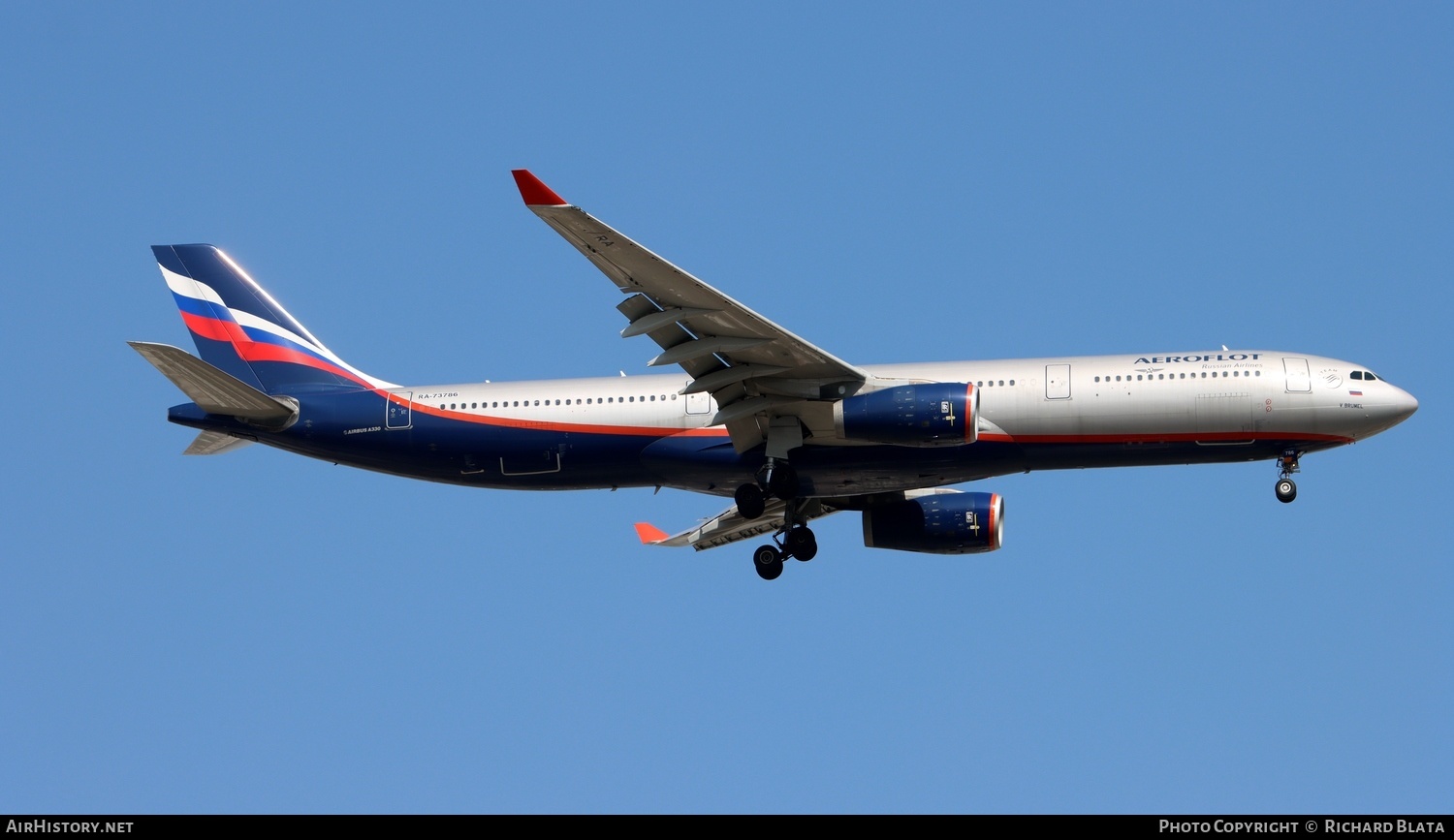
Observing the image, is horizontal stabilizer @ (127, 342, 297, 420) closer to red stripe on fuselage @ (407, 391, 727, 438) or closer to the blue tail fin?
the blue tail fin

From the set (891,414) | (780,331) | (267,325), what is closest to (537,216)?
(780,331)

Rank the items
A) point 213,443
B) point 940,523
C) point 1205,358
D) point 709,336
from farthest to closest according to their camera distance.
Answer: point 940,523 → point 213,443 → point 1205,358 → point 709,336

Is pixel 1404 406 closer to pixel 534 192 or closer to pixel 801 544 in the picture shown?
pixel 801 544

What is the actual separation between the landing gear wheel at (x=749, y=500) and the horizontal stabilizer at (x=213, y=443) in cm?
1277

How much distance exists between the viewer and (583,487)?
43875 mm

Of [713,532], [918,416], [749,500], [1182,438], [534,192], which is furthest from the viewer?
[713,532]

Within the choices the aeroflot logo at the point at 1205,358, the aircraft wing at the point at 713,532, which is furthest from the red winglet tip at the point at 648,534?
the aeroflot logo at the point at 1205,358

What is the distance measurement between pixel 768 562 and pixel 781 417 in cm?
489

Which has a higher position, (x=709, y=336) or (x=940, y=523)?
(x=709, y=336)

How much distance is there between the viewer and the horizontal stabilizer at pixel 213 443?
44500 mm

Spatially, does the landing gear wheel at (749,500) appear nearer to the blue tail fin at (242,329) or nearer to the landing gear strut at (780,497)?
the landing gear strut at (780,497)

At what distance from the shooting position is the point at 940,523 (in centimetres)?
4619

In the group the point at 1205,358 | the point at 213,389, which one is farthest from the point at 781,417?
the point at 213,389

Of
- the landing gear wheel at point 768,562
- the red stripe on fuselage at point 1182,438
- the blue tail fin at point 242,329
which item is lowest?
the landing gear wheel at point 768,562
